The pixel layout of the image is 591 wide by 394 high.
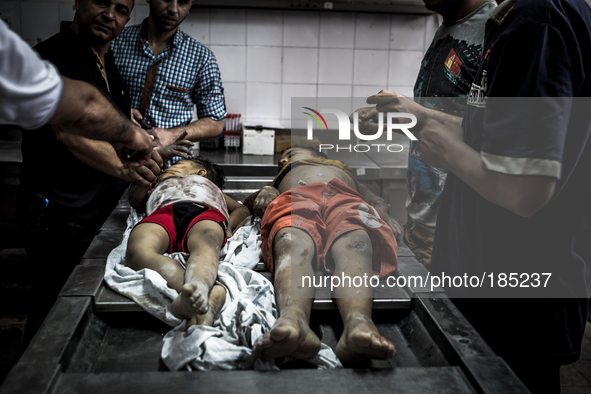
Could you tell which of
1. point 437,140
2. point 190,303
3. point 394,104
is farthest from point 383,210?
point 190,303

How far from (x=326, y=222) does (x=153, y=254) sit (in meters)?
0.68

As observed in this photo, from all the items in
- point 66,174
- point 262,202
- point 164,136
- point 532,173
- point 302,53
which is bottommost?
point 262,202

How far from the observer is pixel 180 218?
1.72 meters

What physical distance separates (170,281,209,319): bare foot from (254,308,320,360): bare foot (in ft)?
0.66

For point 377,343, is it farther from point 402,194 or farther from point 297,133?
point 297,133

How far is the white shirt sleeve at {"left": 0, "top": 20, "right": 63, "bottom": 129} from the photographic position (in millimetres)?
710

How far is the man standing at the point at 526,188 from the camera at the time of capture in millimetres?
895

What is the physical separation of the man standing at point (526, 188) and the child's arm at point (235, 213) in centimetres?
103

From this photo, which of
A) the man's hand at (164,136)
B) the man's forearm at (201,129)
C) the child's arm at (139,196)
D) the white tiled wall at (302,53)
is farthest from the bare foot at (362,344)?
the white tiled wall at (302,53)

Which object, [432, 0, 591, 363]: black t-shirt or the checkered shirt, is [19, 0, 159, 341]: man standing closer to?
the checkered shirt

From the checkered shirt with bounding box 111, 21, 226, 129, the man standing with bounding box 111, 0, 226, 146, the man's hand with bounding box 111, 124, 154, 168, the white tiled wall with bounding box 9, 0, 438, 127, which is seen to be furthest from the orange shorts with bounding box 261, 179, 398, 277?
the white tiled wall with bounding box 9, 0, 438, 127

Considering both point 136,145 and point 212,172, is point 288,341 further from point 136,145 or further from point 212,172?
point 212,172

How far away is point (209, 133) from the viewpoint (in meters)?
2.58

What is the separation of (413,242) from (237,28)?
2.46 metres
